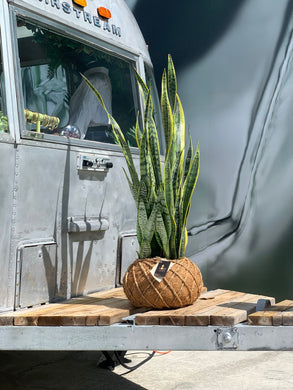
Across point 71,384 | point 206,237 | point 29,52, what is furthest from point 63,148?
point 206,237

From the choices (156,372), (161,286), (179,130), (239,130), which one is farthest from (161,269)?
(239,130)

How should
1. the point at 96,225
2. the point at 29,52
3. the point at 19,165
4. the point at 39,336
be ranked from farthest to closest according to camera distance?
the point at 96,225 → the point at 29,52 → the point at 19,165 → the point at 39,336

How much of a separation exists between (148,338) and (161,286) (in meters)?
0.32

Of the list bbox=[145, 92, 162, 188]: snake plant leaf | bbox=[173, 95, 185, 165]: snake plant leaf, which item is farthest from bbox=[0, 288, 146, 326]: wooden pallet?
bbox=[173, 95, 185, 165]: snake plant leaf

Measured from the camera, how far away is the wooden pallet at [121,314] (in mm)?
2461

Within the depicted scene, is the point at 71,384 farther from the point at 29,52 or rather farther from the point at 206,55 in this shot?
the point at 206,55

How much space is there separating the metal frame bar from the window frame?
974 mm

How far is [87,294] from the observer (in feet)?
10.5

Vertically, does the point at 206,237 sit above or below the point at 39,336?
above

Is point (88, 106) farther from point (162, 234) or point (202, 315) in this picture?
point (202, 315)

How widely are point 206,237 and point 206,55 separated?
1885mm

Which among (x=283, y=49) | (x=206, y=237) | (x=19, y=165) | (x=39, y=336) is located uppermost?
(x=283, y=49)

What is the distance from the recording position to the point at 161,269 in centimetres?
273

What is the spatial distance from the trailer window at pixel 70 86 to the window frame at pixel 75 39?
2 cm
